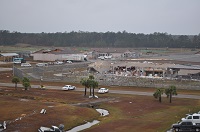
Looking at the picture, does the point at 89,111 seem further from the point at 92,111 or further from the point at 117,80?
the point at 117,80

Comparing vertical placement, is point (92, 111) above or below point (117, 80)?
below

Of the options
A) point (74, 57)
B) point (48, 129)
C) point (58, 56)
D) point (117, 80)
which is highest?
point (58, 56)

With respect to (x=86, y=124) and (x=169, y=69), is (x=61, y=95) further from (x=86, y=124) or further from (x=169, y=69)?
(x=169, y=69)

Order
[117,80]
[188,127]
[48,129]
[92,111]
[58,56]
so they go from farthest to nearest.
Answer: [58,56] < [117,80] < [92,111] < [48,129] < [188,127]

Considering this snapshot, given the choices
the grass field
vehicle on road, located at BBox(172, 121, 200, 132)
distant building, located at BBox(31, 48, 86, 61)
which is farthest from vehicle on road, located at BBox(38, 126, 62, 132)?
distant building, located at BBox(31, 48, 86, 61)

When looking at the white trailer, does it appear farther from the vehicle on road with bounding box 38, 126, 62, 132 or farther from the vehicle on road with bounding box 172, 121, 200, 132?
the vehicle on road with bounding box 172, 121, 200, 132

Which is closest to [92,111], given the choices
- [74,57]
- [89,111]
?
[89,111]

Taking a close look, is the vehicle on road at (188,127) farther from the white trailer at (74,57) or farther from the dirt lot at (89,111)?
the white trailer at (74,57)

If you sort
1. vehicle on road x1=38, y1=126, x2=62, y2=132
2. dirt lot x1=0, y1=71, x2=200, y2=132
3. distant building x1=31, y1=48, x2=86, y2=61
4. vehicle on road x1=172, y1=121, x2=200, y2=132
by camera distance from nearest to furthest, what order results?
vehicle on road x1=172, y1=121, x2=200, y2=132, vehicle on road x1=38, y1=126, x2=62, y2=132, dirt lot x1=0, y1=71, x2=200, y2=132, distant building x1=31, y1=48, x2=86, y2=61
